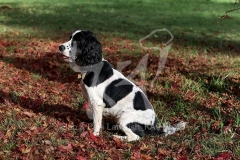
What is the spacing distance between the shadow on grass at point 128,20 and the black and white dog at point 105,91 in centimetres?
943

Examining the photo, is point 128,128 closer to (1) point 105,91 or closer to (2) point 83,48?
(1) point 105,91

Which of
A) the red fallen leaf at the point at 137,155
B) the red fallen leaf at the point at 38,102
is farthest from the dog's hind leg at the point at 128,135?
the red fallen leaf at the point at 38,102

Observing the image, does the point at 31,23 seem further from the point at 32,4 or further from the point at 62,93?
the point at 62,93

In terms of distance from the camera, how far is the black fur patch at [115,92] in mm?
6141

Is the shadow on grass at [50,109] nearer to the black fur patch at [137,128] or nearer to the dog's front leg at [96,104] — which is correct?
the dog's front leg at [96,104]

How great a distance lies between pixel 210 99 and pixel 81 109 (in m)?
3.12

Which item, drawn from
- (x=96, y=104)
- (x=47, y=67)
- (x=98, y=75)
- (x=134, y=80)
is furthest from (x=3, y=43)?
(x=96, y=104)

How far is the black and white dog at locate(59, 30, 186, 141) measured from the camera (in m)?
6.08

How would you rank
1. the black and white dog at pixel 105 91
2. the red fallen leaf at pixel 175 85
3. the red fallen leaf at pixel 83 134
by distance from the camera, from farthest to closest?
the red fallen leaf at pixel 175 85 → the red fallen leaf at pixel 83 134 → the black and white dog at pixel 105 91

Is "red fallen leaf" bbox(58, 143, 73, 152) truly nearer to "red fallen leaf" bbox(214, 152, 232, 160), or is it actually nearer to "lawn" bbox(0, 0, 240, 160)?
"lawn" bbox(0, 0, 240, 160)

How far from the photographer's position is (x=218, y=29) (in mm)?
20031

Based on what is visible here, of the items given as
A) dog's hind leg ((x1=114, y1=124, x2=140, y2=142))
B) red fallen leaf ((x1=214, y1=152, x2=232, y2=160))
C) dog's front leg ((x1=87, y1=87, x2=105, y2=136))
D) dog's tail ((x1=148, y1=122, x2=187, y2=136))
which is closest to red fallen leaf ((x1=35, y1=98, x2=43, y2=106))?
dog's front leg ((x1=87, y1=87, x2=105, y2=136))

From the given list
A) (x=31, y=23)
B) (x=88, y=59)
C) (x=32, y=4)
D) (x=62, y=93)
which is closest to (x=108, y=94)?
(x=88, y=59)

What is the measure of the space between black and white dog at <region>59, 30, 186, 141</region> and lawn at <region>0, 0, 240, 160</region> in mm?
338
